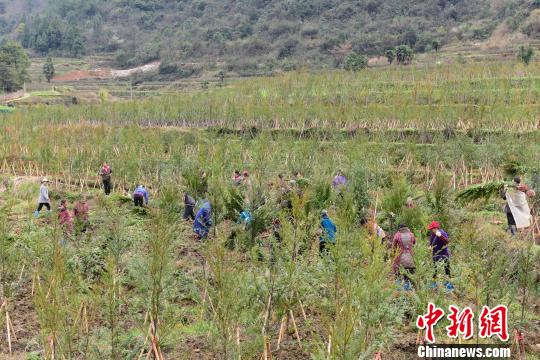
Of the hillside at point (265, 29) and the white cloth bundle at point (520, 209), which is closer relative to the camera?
the white cloth bundle at point (520, 209)

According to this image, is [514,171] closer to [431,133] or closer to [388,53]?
[431,133]

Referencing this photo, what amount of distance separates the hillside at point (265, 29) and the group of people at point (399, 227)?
48578 mm

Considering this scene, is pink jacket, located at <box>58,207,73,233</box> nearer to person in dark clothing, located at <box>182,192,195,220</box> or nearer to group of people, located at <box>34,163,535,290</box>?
group of people, located at <box>34,163,535,290</box>

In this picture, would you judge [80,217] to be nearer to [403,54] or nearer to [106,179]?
[106,179]

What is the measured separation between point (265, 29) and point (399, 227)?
274 feet

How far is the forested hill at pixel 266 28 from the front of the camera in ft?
221

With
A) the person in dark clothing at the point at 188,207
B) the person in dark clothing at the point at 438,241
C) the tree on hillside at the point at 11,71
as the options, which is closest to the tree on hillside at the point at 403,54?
the person in dark clothing at the point at 188,207

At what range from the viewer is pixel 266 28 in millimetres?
89500

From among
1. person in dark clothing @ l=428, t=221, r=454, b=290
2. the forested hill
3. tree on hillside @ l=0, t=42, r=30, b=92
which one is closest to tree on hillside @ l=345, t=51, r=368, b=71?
the forested hill

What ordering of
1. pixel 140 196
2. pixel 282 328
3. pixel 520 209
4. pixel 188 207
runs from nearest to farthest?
pixel 282 328, pixel 520 209, pixel 188 207, pixel 140 196

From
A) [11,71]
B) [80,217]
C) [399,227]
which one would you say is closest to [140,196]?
[80,217]

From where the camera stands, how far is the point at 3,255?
8.35m

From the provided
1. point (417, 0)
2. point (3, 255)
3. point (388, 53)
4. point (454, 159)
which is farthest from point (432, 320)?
point (417, 0)

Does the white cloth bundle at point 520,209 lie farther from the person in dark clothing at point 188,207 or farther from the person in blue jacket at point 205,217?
A: the person in dark clothing at point 188,207
